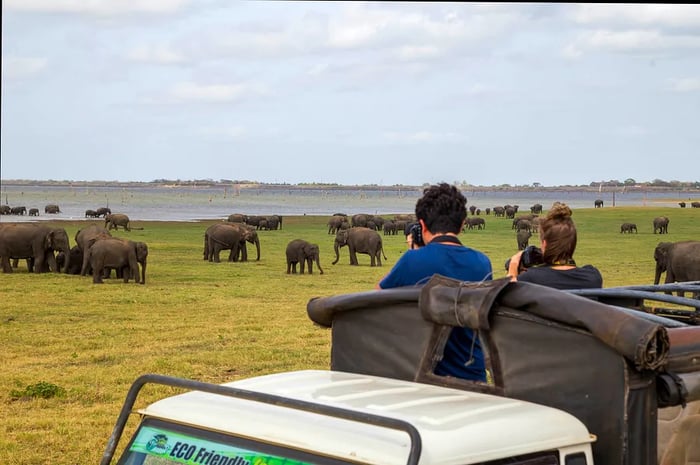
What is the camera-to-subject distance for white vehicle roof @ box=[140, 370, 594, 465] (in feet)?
9.57

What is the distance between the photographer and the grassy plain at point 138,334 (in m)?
10.9

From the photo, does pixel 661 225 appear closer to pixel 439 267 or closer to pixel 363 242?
pixel 363 242

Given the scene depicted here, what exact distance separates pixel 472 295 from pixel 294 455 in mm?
1026

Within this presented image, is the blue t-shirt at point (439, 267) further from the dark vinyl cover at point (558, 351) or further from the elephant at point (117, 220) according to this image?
the elephant at point (117, 220)

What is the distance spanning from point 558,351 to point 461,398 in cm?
46

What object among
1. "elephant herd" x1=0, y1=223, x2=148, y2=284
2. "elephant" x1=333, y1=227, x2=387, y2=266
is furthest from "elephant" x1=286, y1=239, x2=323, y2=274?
"elephant" x1=333, y1=227, x2=387, y2=266

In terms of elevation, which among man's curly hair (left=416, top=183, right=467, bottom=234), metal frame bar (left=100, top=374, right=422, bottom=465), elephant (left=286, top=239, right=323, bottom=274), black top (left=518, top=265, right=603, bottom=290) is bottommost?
elephant (left=286, top=239, right=323, bottom=274)

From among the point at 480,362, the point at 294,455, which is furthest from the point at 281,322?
the point at 294,455

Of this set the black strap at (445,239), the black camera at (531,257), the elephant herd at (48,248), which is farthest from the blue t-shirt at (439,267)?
the elephant herd at (48,248)

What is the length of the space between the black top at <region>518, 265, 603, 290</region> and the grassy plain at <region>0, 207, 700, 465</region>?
4.97m

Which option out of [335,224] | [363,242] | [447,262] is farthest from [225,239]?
[447,262]

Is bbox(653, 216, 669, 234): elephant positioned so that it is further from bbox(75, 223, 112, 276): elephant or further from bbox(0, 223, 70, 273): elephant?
bbox(0, 223, 70, 273): elephant

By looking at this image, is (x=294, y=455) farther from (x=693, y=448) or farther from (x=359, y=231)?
(x=359, y=231)

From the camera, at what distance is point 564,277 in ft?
19.4
